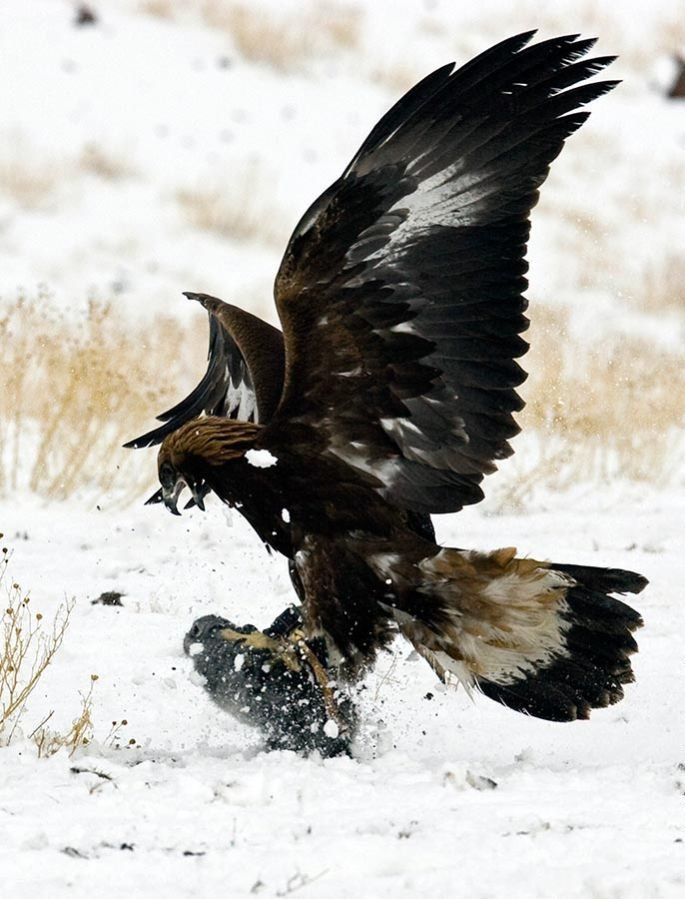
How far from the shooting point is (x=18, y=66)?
16.4 meters

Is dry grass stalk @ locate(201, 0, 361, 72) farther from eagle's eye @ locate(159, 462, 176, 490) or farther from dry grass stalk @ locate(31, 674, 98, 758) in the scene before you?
dry grass stalk @ locate(31, 674, 98, 758)

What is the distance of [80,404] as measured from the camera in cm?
838

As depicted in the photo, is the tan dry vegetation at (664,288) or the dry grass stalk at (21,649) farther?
the tan dry vegetation at (664,288)

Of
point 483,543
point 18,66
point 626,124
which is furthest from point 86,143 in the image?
point 483,543

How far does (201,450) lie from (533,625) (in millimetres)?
1056

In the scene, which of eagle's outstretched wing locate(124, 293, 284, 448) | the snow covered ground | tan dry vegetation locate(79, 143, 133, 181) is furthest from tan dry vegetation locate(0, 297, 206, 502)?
tan dry vegetation locate(79, 143, 133, 181)

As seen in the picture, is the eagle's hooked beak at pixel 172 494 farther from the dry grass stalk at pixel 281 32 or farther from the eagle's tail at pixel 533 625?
the dry grass stalk at pixel 281 32

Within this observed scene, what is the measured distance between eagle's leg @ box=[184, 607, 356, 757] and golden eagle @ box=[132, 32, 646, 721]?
183mm

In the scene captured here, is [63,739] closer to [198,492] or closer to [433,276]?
[198,492]

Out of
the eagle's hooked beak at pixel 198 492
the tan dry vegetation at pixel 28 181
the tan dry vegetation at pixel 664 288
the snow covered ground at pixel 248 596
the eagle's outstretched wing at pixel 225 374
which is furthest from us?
the tan dry vegetation at pixel 28 181

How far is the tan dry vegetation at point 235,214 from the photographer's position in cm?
1438

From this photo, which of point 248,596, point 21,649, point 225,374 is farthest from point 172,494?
point 248,596

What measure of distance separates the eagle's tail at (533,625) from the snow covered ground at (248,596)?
0.23 meters

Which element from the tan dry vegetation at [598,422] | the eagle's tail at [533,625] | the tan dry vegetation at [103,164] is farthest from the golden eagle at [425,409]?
the tan dry vegetation at [103,164]
